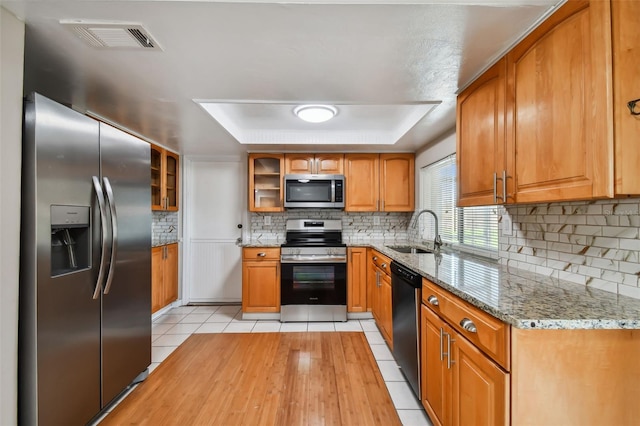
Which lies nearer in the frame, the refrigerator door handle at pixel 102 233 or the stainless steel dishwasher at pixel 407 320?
the refrigerator door handle at pixel 102 233

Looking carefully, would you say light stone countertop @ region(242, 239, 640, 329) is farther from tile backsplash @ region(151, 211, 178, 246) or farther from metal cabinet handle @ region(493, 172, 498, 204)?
tile backsplash @ region(151, 211, 178, 246)

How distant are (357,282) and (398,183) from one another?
1.38m

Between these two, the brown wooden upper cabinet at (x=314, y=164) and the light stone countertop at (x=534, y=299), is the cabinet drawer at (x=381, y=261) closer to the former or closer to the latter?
the light stone countertop at (x=534, y=299)

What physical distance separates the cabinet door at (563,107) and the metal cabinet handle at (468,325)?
Result: 24.2 inches

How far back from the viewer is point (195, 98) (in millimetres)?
2006

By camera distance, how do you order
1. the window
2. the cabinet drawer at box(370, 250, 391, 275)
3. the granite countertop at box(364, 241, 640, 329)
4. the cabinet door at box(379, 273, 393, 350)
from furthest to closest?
the cabinet drawer at box(370, 250, 391, 275) < the cabinet door at box(379, 273, 393, 350) < the window < the granite countertop at box(364, 241, 640, 329)

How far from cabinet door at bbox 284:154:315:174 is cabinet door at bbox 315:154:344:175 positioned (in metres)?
0.08

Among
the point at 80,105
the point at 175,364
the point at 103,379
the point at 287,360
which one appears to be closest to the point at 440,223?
the point at 287,360

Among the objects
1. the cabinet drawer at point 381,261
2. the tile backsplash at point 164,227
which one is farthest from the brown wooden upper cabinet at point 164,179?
the cabinet drawer at point 381,261

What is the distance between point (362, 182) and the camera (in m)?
3.66

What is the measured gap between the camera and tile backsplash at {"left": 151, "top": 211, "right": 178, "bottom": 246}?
145 inches

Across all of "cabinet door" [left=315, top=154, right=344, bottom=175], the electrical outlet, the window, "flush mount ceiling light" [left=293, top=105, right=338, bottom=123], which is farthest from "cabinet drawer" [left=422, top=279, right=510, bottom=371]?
"cabinet door" [left=315, top=154, right=344, bottom=175]

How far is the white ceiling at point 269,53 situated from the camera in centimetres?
116

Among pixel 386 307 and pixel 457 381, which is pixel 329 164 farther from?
pixel 457 381
